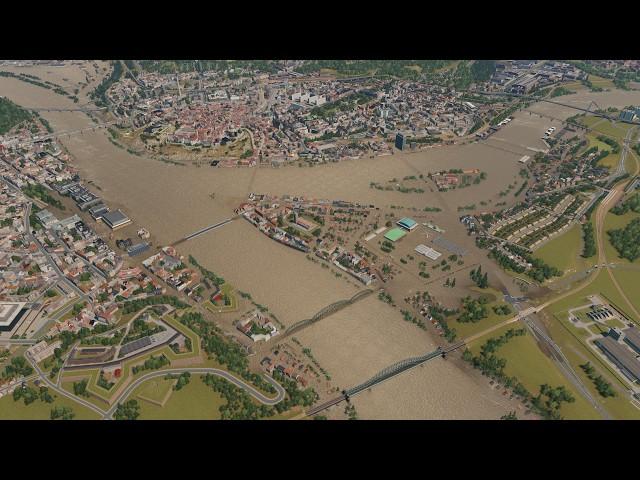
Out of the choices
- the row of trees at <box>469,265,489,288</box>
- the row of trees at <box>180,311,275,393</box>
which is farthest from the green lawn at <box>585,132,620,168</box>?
the row of trees at <box>180,311,275,393</box>

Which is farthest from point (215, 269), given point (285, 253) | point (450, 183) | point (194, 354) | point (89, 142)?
point (89, 142)

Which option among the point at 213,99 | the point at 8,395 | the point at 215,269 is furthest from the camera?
the point at 213,99

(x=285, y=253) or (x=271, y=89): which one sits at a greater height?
(x=271, y=89)

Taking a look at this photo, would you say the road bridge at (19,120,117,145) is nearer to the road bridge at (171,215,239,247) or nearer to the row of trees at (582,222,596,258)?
the road bridge at (171,215,239,247)

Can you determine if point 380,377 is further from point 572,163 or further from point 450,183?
point 572,163

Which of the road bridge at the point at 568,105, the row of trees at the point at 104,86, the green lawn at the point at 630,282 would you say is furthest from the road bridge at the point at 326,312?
the row of trees at the point at 104,86

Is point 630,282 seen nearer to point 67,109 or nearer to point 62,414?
point 62,414

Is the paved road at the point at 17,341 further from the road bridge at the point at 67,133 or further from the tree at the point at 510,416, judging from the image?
the road bridge at the point at 67,133
